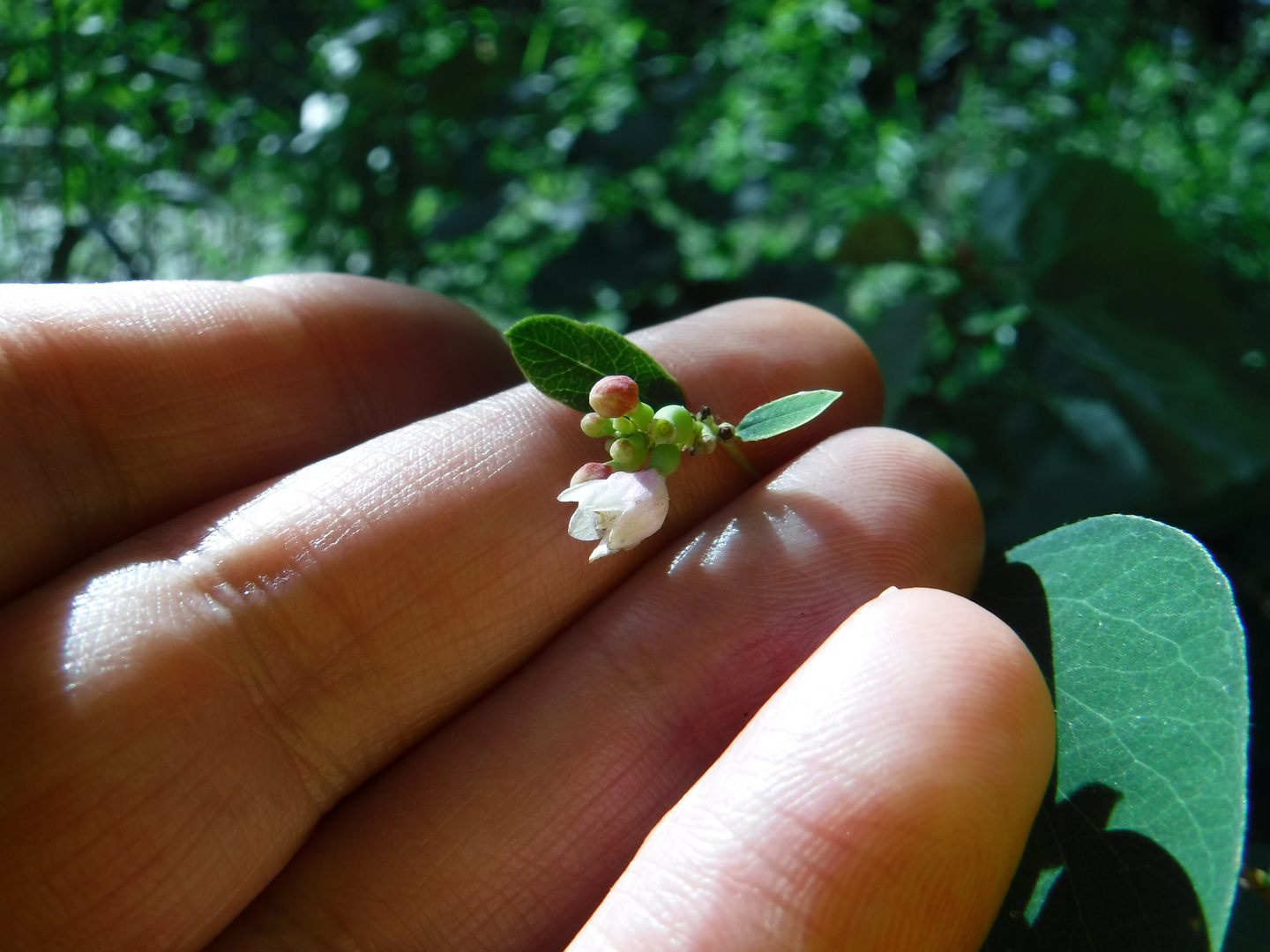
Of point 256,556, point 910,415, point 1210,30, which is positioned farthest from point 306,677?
point 1210,30

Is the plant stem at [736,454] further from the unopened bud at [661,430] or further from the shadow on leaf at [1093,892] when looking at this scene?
the shadow on leaf at [1093,892]

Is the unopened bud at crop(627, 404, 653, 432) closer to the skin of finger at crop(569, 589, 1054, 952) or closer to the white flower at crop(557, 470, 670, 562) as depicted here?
the white flower at crop(557, 470, 670, 562)

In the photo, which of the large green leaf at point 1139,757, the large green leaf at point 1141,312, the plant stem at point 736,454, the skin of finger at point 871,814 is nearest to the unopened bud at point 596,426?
the plant stem at point 736,454

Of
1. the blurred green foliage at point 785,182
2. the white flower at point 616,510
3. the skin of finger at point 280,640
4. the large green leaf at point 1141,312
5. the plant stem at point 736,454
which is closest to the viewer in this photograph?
the skin of finger at point 280,640

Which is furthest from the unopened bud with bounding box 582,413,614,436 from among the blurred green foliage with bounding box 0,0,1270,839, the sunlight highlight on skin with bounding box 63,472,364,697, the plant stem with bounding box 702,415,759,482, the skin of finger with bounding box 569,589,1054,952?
the blurred green foliage with bounding box 0,0,1270,839

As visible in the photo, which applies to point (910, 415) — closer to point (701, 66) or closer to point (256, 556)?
point (701, 66)

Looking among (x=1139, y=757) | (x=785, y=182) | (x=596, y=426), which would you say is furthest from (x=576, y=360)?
(x=785, y=182)
